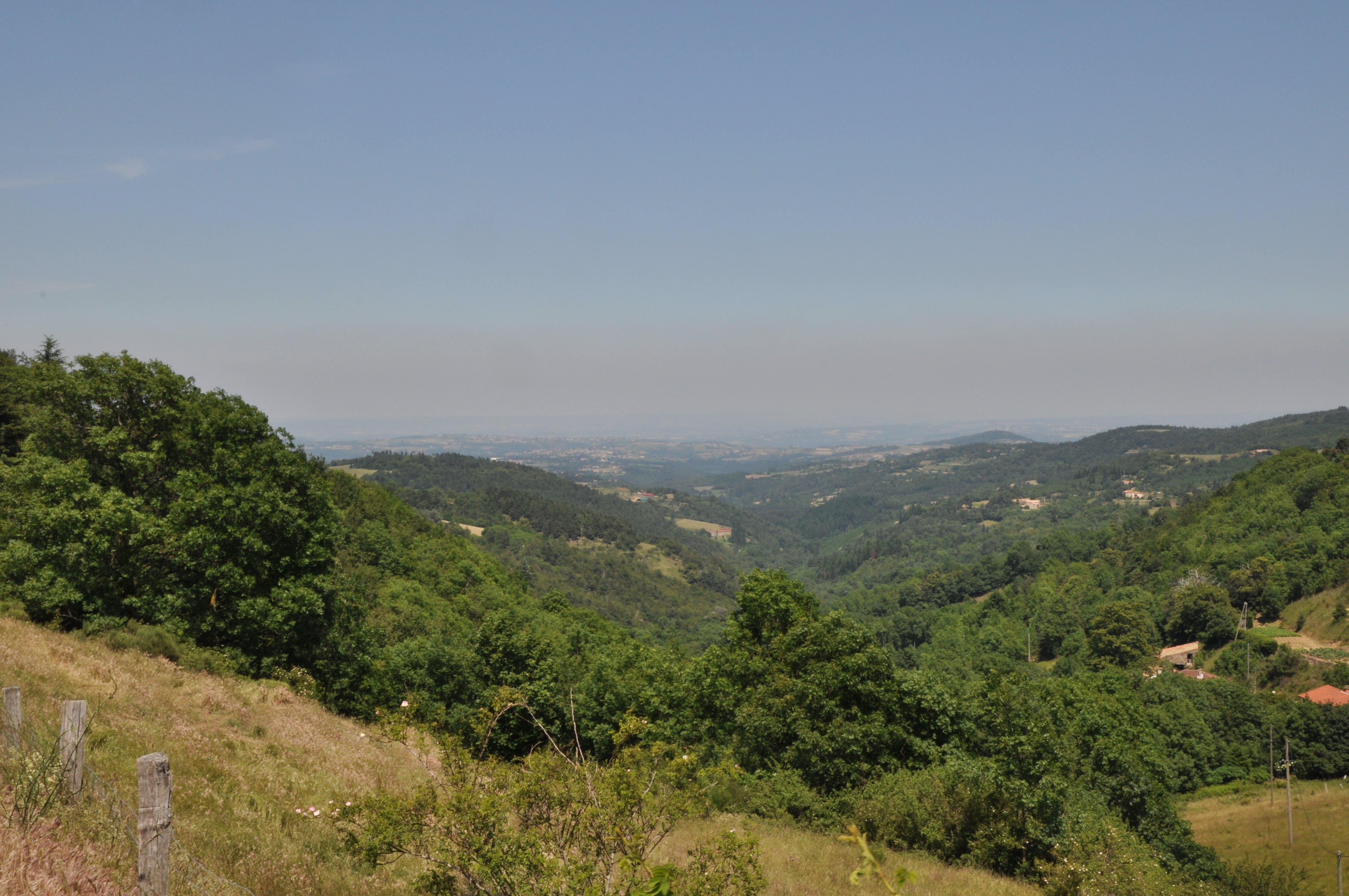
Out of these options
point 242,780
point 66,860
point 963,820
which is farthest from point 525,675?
point 66,860

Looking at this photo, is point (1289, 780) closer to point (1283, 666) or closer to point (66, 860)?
point (1283, 666)

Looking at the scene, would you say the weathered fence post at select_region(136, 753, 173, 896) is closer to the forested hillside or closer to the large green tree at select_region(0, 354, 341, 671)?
the forested hillside

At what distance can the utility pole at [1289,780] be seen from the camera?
1699 inches

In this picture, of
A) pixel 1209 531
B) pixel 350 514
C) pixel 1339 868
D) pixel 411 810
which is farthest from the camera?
pixel 1209 531

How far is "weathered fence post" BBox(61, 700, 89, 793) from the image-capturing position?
6.19m

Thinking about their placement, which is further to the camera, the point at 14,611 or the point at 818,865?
the point at 14,611

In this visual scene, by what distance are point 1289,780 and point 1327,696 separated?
2413 centimetres

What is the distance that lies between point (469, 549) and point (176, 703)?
217ft

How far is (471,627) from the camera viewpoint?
43.9 meters

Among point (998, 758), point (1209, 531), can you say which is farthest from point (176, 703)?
point (1209, 531)

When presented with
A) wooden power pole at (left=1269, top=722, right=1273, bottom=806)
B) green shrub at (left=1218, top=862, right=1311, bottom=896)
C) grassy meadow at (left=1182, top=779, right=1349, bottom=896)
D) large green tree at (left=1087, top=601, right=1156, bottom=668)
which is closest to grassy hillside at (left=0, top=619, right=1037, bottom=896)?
green shrub at (left=1218, top=862, right=1311, bottom=896)

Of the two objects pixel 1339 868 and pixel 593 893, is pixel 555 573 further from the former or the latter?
pixel 593 893

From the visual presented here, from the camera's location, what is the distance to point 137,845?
625cm

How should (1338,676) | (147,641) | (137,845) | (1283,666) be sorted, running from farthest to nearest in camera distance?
(1283,666) < (1338,676) < (147,641) < (137,845)
